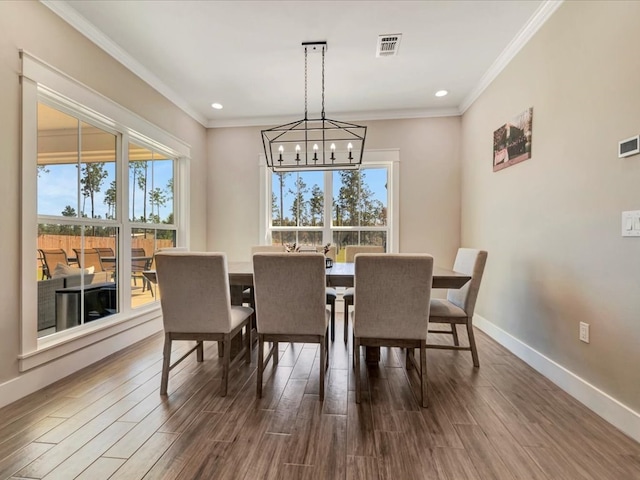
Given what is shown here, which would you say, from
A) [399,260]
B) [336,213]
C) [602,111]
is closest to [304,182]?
[336,213]

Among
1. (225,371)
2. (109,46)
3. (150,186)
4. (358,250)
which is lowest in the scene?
(225,371)

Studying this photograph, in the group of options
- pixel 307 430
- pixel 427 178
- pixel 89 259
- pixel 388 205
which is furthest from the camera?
pixel 388 205

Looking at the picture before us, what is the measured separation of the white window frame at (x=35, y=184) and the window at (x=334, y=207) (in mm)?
1684

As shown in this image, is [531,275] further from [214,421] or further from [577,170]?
[214,421]

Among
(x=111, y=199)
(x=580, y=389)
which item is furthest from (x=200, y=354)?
(x=580, y=389)

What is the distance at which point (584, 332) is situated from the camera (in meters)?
1.89

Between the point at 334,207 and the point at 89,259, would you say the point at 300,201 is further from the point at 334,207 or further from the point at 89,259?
the point at 89,259

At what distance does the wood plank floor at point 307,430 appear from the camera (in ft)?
4.40

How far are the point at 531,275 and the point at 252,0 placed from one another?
2979 millimetres

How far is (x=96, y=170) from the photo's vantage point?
260cm

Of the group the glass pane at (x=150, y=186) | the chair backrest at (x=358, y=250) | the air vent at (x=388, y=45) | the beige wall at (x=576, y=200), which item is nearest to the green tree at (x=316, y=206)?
the chair backrest at (x=358, y=250)

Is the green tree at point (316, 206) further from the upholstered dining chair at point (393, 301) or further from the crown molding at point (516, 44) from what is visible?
the upholstered dining chair at point (393, 301)

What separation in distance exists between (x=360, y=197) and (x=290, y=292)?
2.75 m

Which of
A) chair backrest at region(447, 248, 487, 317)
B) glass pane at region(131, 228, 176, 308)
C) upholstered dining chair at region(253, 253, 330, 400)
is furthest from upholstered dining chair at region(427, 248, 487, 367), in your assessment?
glass pane at region(131, 228, 176, 308)
